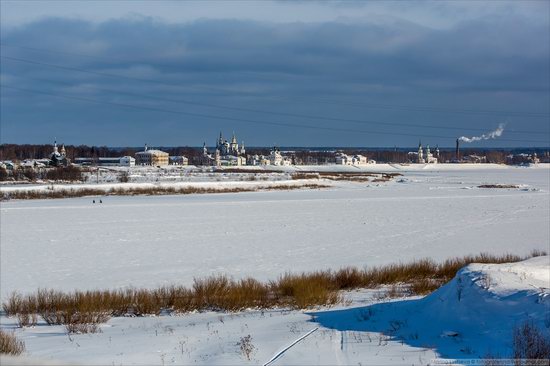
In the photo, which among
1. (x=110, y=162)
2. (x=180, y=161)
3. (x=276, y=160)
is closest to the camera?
(x=110, y=162)

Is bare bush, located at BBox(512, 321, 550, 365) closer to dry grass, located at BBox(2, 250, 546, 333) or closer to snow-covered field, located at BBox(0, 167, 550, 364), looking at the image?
snow-covered field, located at BBox(0, 167, 550, 364)

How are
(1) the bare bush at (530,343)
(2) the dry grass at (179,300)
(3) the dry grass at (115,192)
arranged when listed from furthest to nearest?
(3) the dry grass at (115,192)
(2) the dry grass at (179,300)
(1) the bare bush at (530,343)

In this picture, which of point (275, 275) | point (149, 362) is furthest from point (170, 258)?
point (149, 362)

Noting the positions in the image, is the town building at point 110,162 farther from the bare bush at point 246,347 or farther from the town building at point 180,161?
the bare bush at point 246,347

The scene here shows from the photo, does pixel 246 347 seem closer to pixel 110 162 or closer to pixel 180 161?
pixel 110 162

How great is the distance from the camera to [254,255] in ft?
63.7

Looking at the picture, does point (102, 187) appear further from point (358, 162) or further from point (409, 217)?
point (358, 162)

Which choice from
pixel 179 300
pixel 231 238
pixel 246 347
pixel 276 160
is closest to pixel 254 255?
pixel 231 238

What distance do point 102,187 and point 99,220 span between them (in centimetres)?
2588

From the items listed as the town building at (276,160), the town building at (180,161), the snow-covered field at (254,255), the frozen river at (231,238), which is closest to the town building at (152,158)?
the town building at (180,161)

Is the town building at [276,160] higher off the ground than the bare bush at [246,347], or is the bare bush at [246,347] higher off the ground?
the town building at [276,160]

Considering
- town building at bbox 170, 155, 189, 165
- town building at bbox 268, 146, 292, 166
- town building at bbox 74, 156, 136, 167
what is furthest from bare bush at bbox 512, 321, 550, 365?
town building at bbox 170, 155, 189, 165

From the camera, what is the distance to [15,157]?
16000 centimetres

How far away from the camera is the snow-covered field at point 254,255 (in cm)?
776
